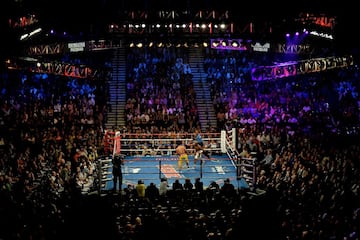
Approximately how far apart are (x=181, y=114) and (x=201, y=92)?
11.2ft

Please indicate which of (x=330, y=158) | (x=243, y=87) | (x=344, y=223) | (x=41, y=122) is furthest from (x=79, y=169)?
(x=243, y=87)

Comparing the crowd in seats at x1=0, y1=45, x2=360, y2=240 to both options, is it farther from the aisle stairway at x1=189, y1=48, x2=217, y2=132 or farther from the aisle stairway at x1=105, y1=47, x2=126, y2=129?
the aisle stairway at x1=105, y1=47, x2=126, y2=129

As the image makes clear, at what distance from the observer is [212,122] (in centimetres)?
2419

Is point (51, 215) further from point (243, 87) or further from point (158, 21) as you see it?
point (243, 87)

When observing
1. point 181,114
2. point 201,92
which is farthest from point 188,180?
point 201,92

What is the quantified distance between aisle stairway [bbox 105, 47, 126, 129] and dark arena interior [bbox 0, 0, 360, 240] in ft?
0.32

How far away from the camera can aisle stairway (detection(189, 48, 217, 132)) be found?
24.2m

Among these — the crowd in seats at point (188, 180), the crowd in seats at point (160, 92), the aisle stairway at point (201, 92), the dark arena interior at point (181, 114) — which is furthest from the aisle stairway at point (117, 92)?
the aisle stairway at point (201, 92)

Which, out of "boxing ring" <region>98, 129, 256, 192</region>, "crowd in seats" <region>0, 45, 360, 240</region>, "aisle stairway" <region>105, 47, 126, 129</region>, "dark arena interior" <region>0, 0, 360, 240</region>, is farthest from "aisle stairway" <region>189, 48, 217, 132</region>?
"aisle stairway" <region>105, 47, 126, 129</region>

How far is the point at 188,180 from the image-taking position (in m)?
13.7

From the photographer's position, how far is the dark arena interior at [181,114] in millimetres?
11375

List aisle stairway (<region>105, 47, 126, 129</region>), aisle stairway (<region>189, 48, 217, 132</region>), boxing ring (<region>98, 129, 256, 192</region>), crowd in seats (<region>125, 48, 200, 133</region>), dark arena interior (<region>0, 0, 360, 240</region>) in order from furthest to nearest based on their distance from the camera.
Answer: aisle stairway (<region>189, 48, 217, 132</region>) → aisle stairway (<region>105, 47, 126, 129</region>) → crowd in seats (<region>125, 48, 200, 133</region>) → boxing ring (<region>98, 129, 256, 192</region>) → dark arena interior (<region>0, 0, 360, 240</region>)

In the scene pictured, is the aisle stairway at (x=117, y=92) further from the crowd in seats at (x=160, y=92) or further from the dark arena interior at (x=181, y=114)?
the crowd in seats at (x=160, y=92)

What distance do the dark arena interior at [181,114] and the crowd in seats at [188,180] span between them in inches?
2.7
